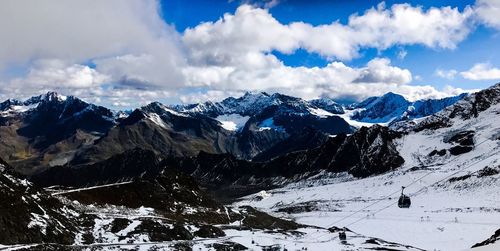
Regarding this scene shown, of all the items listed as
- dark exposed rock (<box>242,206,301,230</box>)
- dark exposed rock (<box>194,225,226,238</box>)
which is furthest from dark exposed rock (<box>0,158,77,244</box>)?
dark exposed rock (<box>242,206,301,230</box>)

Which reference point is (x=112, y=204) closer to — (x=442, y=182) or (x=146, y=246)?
(x=146, y=246)

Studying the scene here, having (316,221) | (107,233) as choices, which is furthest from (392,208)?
(107,233)

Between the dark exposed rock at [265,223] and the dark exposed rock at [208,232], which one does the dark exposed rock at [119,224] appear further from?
the dark exposed rock at [265,223]

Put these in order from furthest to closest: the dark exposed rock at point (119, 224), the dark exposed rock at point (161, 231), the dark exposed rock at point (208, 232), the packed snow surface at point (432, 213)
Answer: the packed snow surface at point (432, 213) < the dark exposed rock at point (208, 232) < the dark exposed rock at point (119, 224) < the dark exposed rock at point (161, 231)

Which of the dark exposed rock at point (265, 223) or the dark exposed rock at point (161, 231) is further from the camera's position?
the dark exposed rock at point (265, 223)

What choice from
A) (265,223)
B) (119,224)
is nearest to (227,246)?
(119,224)

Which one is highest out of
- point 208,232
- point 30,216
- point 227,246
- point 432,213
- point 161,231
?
point 30,216

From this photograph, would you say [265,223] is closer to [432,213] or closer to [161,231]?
[432,213]

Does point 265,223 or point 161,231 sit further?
point 265,223

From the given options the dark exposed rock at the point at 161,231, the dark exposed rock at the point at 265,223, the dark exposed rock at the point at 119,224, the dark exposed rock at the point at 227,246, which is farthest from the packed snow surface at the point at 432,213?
the dark exposed rock at the point at 119,224

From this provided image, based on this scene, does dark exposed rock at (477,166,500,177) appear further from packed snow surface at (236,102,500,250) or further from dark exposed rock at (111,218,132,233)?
dark exposed rock at (111,218,132,233)

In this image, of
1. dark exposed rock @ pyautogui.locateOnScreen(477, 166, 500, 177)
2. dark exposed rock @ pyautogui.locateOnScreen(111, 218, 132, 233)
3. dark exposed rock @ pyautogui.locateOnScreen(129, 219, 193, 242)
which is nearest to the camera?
dark exposed rock @ pyautogui.locateOnScreen(129, 219, 193, 242)
